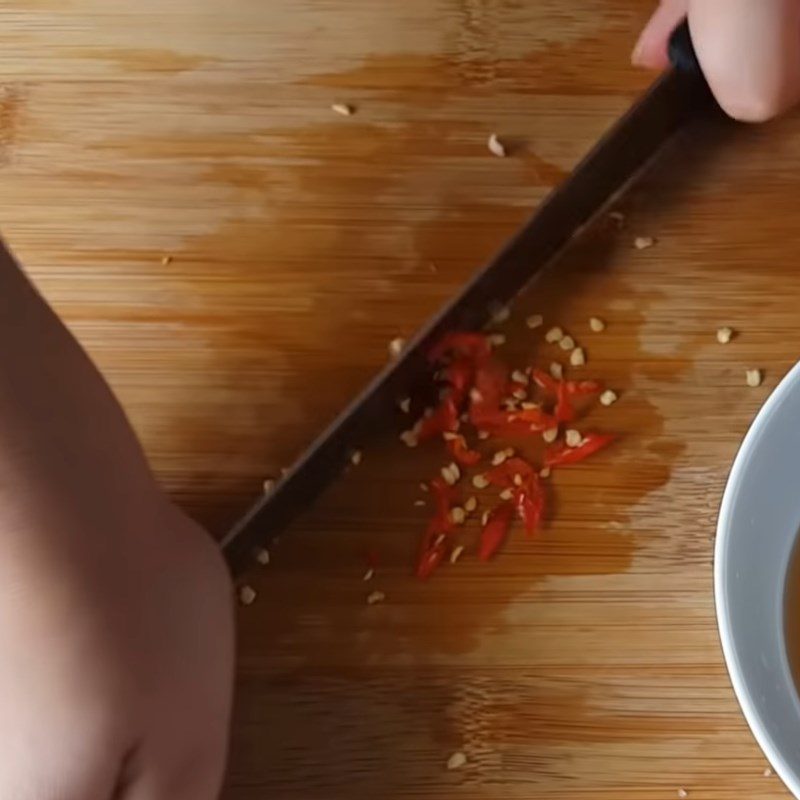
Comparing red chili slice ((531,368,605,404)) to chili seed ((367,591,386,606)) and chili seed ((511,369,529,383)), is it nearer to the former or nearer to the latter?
chili seed ((511,369,529,383))

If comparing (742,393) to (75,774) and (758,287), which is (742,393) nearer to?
(758,287)

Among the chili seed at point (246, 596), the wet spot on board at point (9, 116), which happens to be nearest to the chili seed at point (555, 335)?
the chili seed at point (246, 596)

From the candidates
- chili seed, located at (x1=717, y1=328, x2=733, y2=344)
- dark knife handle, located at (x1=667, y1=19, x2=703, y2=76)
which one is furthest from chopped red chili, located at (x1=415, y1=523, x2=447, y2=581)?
dark knife handle, located at (x1=667, y1=19, x2=703, y2=76)

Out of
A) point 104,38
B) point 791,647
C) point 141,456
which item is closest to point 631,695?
point 791,647

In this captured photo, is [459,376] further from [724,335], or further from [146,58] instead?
[146,58]

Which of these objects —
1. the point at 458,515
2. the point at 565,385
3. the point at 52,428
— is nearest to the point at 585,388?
the point at 565,385

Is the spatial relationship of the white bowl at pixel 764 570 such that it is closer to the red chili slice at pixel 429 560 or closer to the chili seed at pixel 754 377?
the chili seed at pixel 754 377
